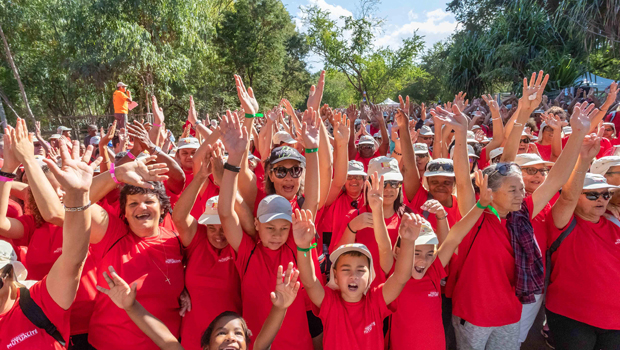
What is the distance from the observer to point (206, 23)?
1909 cm

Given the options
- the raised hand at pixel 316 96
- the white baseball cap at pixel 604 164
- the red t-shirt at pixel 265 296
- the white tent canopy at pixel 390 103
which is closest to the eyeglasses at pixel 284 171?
the red t-shirt at pixel 265 296

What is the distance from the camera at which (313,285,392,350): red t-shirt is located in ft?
7.42

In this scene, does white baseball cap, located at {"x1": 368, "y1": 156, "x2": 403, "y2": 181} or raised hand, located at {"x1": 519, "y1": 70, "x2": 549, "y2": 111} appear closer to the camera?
white baseball cap, located at {"x1": 368, "y1": 156, "x2": 403, "y2": 181}

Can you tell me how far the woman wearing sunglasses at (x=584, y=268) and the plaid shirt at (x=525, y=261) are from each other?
36 cm

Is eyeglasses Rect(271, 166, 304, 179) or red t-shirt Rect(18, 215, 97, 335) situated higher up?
eyeglasses Rect(271, 166, 304, 179)

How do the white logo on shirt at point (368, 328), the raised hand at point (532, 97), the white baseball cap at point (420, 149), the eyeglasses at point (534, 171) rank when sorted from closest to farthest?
the white logo on shirt at point (368, 328) → the eyeglasses at point (534, 171) → the raised hand at point (532, 97) → the white baseball cap at point (420, 149)

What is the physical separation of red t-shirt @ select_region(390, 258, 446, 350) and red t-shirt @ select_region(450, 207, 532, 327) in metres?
0.26

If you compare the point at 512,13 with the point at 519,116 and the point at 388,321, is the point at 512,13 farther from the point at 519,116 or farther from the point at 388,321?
the point at 388,321

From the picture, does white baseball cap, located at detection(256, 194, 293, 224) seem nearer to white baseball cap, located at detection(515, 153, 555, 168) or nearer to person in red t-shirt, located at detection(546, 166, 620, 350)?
person in red t-shirt, located at detection(546, 166, 620, 350)

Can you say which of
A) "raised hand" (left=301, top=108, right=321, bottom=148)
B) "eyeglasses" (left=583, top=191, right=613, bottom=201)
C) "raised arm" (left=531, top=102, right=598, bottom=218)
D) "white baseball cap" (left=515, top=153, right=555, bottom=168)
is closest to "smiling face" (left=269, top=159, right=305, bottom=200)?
"raised hand" (left=301, top=108, right=321, bottom=148)

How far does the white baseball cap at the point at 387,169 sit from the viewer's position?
2973mm

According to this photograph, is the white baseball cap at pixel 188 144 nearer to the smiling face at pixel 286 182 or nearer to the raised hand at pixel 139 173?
the smiling face at pixel 286 182

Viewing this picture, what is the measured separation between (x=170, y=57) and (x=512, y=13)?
57.1 feet

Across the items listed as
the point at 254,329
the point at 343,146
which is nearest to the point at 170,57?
the point at 343,146
